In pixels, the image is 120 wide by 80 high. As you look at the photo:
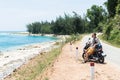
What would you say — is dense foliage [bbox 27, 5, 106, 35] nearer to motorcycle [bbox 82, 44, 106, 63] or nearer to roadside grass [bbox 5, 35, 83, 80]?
Answer: roadside grass [bbox 5, 35, 83, 80]

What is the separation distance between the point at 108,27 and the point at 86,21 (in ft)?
270

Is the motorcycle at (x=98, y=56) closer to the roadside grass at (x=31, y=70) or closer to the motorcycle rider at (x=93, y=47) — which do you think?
the motorcycle rider at (x=93, y=47)

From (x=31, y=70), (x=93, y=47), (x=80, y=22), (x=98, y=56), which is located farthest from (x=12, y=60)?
(x=80, y=22)

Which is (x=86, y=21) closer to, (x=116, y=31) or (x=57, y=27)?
(x=57, y=27)

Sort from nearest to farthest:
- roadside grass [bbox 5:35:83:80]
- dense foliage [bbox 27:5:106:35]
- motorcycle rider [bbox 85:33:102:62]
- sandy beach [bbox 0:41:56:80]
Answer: motorcycle rider [bbox 85:33:102:62] → roadside grass [bbox 5:35:83:80] → sandy beach [bbox 0:41:56:80] → dense foliage [bbox 27:5:106:35]

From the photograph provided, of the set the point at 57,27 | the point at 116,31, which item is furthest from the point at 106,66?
the point at 57,27

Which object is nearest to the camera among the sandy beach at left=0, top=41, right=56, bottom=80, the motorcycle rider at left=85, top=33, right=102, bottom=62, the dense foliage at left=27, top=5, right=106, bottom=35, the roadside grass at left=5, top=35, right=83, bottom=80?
the motorcycle rider at left=85, top=33, right=102, bottom=62

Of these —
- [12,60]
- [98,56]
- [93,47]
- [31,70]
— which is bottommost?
[12,60]

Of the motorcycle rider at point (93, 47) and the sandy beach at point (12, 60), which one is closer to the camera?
the motorcycle rider at point (93, 47)

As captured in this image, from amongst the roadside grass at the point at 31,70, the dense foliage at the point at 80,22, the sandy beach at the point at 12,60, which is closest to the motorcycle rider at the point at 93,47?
the roadside grass at the point at 31,70

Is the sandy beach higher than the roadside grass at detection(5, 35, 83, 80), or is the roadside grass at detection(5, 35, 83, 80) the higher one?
the roadside grass at detection(5, 35, 83, 80)

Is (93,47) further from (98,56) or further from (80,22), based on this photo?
(80,22)

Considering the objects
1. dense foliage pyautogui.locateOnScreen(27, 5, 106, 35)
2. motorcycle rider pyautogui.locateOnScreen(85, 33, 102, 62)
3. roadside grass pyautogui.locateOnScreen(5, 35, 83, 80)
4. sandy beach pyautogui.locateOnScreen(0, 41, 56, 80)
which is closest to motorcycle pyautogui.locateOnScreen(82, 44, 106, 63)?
motorcycle rider pyautogui.locateOnScreen(85, 33, 102, 62)

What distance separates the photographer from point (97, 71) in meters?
18.3
